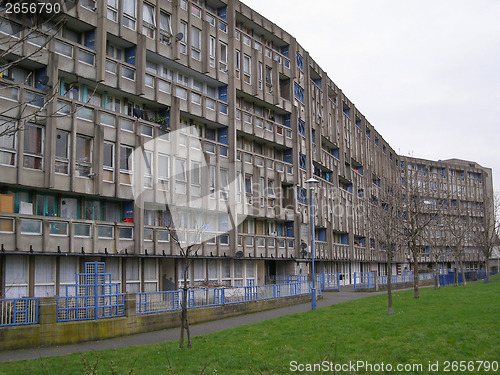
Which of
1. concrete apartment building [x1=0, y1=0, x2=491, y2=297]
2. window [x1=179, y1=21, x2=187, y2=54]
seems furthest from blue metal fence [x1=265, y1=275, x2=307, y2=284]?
window [x1=179, y1=21, x2=187, y2=54]

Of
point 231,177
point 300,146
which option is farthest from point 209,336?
point 300,146

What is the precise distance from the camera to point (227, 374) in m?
12.2

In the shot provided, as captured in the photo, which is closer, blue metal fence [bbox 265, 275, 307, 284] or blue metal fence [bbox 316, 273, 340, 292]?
blue metal fence [bbox 265, 275, 307, 284]

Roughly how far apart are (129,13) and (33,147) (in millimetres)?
9438

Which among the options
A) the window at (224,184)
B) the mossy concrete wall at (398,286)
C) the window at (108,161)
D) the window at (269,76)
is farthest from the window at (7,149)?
the mossy concrete wall at (398,286)

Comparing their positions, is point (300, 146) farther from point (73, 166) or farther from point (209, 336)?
point (209, 336)

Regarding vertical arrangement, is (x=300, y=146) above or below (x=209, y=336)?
above

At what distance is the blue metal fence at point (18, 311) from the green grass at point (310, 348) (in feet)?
10.2

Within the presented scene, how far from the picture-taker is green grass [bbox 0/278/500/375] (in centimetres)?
1281

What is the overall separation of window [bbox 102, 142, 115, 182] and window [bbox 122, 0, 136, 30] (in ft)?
20.9

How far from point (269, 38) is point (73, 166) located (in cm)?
2463

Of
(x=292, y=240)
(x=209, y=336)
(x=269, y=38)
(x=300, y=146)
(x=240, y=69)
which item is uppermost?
(x=269, y=38)

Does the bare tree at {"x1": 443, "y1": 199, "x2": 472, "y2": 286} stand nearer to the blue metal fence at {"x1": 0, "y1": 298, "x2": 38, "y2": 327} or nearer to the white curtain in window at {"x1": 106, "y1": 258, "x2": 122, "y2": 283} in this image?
the white curtain in window at {"x1": 106, "y1": 258, "x2": 122, "y2": 283}

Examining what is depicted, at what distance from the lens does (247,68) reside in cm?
3903
